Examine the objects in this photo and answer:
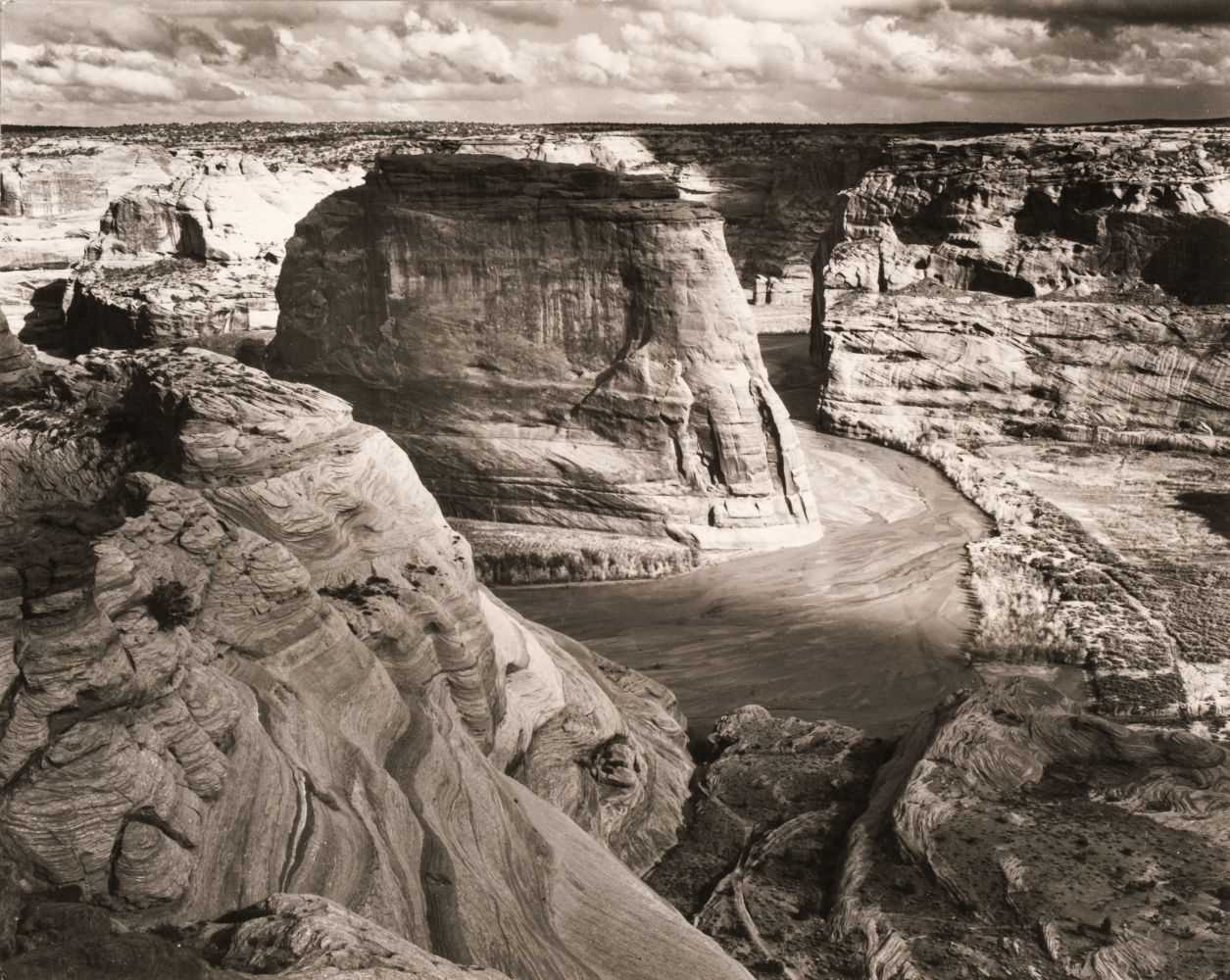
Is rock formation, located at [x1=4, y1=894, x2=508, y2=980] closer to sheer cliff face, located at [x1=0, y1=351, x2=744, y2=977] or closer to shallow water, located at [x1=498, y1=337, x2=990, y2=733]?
sheer cliff face, located at [x1=0, y1=351, x2=744, y2=977]

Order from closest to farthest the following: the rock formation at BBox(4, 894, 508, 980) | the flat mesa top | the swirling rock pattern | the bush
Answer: the rock formation at BBox(4, 894, 508, 980), the bush, the swirling rock pattern, the flat mesa top

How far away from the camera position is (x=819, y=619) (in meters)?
16.7

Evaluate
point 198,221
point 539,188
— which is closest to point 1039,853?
point 539,188

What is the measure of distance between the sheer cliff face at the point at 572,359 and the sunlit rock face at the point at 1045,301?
10.00 metres

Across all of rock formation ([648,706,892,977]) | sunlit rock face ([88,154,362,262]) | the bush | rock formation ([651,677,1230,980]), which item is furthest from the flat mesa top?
sunlit rock face ([88,154,362,262])

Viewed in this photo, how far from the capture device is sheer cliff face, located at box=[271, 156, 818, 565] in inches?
746

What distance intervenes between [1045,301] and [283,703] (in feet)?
85.3

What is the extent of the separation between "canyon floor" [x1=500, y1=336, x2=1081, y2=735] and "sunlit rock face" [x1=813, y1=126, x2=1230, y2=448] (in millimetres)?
6462

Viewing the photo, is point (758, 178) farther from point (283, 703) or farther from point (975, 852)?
point (283, 703)

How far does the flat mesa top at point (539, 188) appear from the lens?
62.1 ft

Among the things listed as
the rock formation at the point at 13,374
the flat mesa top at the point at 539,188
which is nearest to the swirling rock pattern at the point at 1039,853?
the rock formation at the point at 13,374

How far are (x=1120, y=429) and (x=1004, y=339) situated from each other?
11.6 feet

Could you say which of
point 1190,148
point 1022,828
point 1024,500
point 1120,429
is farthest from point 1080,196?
point 1022,828

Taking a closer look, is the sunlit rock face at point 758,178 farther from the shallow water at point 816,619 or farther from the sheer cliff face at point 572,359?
the sheer cliff face at point 572,359
